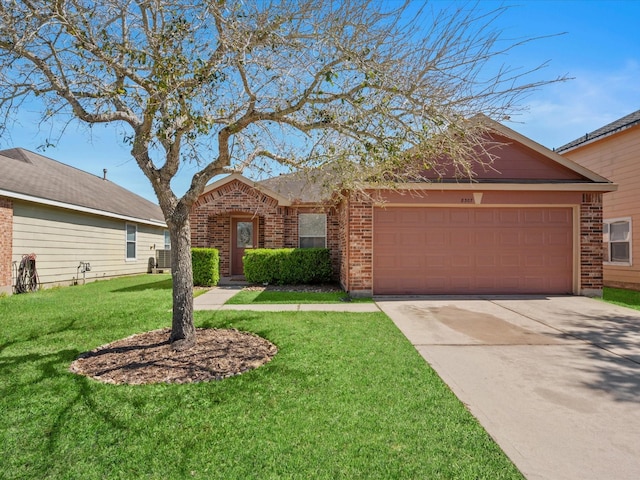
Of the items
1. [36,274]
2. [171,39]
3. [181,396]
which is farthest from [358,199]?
[36,274]

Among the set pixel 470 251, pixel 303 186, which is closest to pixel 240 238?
pixel 303 186

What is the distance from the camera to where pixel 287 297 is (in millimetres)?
9297

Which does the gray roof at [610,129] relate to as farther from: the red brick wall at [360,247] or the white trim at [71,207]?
the white trim at [71,207]

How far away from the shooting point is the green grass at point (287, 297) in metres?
8.75

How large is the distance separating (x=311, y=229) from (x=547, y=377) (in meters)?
10.5

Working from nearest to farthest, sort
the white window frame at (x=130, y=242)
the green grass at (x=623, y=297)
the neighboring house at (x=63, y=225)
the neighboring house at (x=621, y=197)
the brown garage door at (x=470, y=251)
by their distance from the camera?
the green grass at (x=623, y=297), the brown garage door at (x=470, y=251), the neighboring house at (x=63, y=225), the neighboring house at (x=621, y=197), the white window frame at (x=130, y=242)

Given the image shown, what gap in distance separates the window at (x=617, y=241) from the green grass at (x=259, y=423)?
36.7ft

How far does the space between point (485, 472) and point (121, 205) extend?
18.2 meters

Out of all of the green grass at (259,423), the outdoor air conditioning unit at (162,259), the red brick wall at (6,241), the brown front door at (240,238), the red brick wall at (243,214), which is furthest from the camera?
the outdoor air conditioning unit at (162,259)

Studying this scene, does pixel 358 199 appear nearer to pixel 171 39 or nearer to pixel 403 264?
pixel 403 264

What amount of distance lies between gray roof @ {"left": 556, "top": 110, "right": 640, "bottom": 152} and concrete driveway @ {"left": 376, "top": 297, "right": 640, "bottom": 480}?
286 inches

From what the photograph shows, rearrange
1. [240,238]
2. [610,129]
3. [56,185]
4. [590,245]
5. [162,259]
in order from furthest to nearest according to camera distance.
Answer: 1. [162,259]
2. [240,238]
3. [56,185]
4. [610,129]
5. [590,245]

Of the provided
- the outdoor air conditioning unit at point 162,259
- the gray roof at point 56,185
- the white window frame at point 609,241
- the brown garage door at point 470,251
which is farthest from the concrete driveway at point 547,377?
the outdoor air conditioning unit at point 162,259

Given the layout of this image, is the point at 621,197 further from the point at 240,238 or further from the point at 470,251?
the point at 240,238
